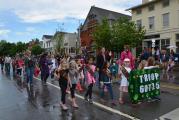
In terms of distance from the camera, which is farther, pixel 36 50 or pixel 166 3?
pixel 36 50

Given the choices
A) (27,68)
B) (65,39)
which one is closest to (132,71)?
(27,68)

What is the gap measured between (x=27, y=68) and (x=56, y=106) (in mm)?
6871

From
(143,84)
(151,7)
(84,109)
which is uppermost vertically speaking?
(151,7)

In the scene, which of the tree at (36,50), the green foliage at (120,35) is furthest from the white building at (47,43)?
the green foliage at (120,35)

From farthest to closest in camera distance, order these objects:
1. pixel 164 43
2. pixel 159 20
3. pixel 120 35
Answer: pixel 120 35, pixel 159 20, pixel 164 43

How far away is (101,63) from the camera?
13.2 meters

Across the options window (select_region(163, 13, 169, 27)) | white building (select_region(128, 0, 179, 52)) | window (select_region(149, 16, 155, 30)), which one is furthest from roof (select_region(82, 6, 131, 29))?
window (select_region(163, 13, 169, 27))

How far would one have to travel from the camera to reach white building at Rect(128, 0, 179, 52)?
38969mm

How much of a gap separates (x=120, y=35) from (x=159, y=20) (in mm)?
5067

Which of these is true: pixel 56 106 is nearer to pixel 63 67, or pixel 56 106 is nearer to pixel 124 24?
pixel 63 67

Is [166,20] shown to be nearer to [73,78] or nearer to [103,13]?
[103,13]

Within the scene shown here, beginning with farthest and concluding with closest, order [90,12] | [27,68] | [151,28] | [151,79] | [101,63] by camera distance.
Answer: [90,12] → [151,28] → [27,68] → [101,63] → [151,79]

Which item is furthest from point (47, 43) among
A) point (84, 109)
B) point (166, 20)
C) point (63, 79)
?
point (84, 109)

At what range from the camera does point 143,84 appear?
11273 millimetres
